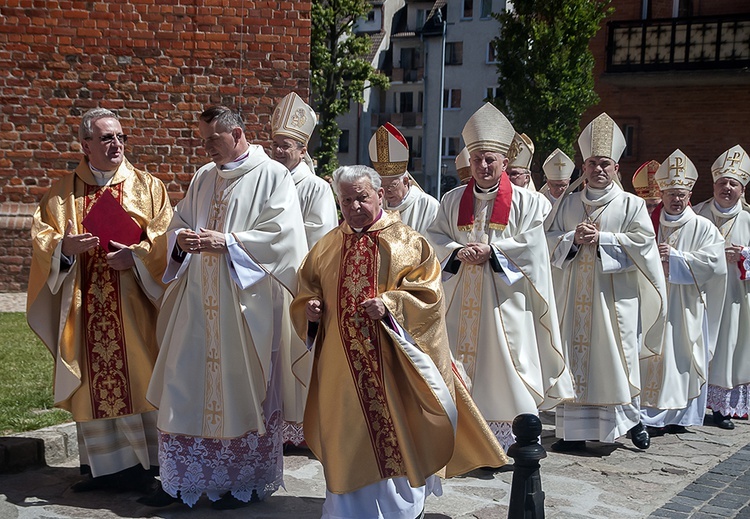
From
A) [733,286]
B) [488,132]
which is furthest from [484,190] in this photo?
[733,286]

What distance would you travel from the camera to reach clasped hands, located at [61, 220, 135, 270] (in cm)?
598

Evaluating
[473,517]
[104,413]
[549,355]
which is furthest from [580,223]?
[104,413]

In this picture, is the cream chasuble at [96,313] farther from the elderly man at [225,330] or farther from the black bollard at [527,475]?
the black bollard at [527,475]

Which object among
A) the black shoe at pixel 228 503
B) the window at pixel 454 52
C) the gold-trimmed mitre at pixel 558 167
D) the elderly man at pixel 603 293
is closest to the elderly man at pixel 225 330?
the black shoe at pixel 228 503

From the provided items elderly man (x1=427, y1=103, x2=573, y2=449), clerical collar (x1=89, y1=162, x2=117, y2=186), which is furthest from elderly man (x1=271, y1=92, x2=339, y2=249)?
clerical collar (x1=89, y1=162, x2=117, y2=186)

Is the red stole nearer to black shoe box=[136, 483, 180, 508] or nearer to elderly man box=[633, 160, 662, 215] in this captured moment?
black shoe box=[136, 483, 180, 508]

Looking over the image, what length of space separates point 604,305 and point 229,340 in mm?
3265

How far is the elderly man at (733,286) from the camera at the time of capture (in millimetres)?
9742

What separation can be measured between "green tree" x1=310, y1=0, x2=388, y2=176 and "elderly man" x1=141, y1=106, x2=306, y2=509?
25.4 metres

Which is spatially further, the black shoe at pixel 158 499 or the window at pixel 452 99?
the window at pixel 452 99

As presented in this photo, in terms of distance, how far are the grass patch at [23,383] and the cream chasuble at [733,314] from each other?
586 cm

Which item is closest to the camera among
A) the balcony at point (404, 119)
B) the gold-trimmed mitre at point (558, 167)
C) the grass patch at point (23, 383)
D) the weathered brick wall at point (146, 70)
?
the grass patch at point (23, 383)

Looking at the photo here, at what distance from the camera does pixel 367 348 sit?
5.21 m

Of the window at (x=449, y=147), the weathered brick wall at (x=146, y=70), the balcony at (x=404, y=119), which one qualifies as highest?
the balcony at (x=404, y=119)
